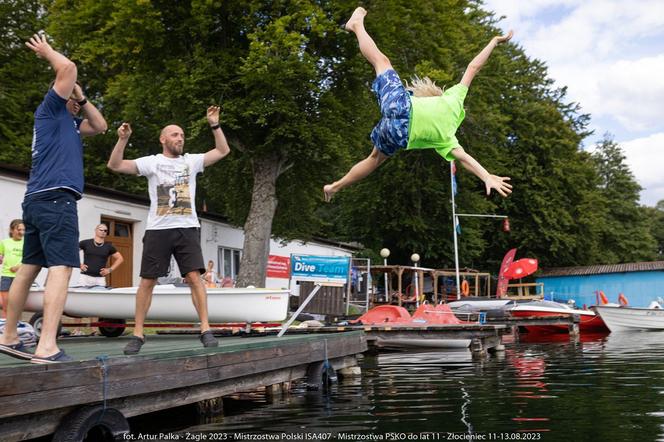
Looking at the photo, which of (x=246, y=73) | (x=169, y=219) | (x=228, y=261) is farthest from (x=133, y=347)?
(x=228, y=261)

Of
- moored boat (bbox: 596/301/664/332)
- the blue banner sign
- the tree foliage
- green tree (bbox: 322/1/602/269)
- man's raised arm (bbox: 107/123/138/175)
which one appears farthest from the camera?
green tree (bbox: 322/1/602/269)

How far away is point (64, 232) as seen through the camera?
204 inches

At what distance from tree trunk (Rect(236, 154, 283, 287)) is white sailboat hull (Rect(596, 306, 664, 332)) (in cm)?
1410

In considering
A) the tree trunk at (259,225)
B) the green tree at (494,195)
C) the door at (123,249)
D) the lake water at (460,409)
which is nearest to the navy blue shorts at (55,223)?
the lake water at (460,409)

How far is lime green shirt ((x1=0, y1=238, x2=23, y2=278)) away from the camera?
9.29m

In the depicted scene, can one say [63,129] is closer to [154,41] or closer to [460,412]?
[460,412]

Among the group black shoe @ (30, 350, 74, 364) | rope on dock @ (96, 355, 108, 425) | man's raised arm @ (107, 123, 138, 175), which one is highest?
man's raised arm @ (107, 123, 138, 175)

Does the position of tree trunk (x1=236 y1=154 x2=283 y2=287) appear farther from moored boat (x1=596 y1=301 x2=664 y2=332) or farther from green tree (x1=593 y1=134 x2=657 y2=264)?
green tree (x1=593 y1=134 x2=657 y2=264)

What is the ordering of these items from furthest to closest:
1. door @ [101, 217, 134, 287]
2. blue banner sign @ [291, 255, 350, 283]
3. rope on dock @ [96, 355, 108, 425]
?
door @ [101, 217, 134, 287] < blue banner sign @ [291, 255, 350, 283] < rope on dock @ [96, 355, 108, 425]

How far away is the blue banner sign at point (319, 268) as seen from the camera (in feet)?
63.9

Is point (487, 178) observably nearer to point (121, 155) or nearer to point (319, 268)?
point (121, 155)

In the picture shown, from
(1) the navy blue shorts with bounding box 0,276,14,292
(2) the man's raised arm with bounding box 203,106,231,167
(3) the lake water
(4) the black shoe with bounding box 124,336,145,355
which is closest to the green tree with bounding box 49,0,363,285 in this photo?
(3) the lake water

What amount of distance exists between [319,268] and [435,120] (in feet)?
43.8

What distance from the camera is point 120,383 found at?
17.9ft
